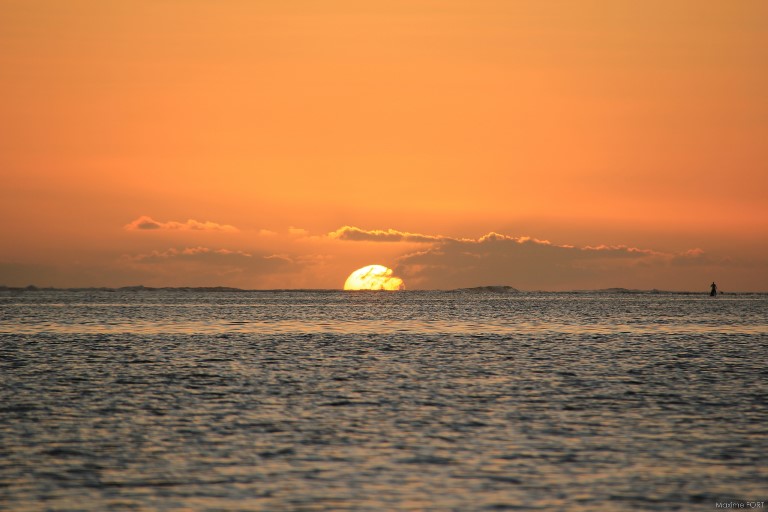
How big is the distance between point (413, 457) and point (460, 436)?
3595mm

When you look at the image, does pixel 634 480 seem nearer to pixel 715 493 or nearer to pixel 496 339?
pixel 715 493

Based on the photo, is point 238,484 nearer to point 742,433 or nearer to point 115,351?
point 742,433

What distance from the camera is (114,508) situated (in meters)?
20.0

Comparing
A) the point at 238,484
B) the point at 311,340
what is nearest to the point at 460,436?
Answer: the point at 238,484

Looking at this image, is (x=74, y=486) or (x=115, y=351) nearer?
(x=74, y=486)

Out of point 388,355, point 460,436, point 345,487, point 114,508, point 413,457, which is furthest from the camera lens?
point 388,355

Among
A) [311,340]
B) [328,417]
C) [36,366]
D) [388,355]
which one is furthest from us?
[311,340]

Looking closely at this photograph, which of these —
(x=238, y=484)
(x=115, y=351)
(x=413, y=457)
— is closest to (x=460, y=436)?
(x=413, y=457)

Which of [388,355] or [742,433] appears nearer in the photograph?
[742,433]

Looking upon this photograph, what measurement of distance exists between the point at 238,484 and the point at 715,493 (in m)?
10.8

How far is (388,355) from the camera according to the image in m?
62.7

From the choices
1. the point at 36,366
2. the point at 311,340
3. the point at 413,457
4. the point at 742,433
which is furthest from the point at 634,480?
the point at 311,340

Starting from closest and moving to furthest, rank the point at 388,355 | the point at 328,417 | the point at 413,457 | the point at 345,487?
1. the point at 345,487
2. the point at 413,457
3. the point at 328,417
4. the point at 388,355

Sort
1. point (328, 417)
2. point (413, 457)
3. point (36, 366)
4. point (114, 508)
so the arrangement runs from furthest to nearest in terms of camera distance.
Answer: point (36, 366) → point (328, 417) → point (413, 457) → point (114, 508)
